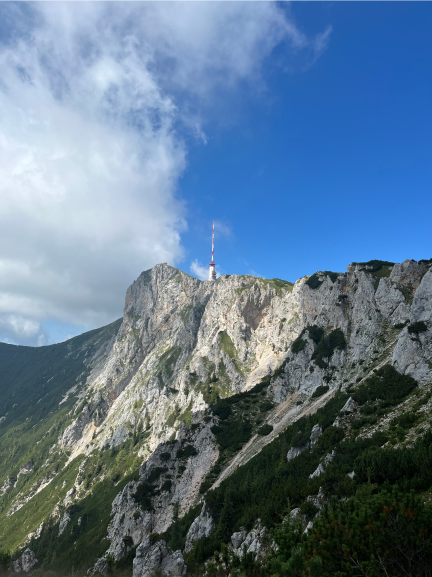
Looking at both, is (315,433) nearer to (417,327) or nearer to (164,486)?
(417,327)

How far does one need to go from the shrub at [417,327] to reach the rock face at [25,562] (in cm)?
18032

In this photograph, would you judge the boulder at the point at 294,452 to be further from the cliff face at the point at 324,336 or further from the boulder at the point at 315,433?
the cliff face at the point at 324,336

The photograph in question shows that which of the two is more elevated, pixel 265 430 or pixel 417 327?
pixel 417 327

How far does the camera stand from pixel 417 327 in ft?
174

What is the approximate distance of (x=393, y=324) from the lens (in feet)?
239

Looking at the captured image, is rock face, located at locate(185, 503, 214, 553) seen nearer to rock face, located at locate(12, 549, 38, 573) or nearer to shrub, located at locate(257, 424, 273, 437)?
shrub, located at locate(257, 424, 273, 437)

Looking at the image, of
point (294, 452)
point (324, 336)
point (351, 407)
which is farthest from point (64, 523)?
point (351, 407)

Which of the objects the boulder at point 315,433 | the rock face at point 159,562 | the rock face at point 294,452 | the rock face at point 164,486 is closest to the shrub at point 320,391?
the rock face at point 294,452

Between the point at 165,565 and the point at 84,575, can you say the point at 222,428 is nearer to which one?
the point at 165,565

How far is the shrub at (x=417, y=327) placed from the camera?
51959mm

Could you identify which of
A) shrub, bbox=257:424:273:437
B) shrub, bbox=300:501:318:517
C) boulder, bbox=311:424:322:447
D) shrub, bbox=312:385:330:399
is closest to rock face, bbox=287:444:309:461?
boulder, bbox=311:424:322:447

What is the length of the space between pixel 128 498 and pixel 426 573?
87.5 metres

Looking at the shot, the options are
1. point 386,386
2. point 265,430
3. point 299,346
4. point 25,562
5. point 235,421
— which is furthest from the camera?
point 25,562

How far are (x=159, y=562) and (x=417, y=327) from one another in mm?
56391
